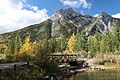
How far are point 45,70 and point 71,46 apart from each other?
323 ft

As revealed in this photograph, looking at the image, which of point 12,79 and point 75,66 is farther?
point 75,66

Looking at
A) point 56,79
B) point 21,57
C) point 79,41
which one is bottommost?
point 56,79

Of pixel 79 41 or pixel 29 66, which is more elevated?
pixel 79 41

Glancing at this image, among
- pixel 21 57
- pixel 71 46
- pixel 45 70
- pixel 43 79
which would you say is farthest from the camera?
pixel 71 46

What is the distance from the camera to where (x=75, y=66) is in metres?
90.3

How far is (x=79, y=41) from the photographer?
130125 mm

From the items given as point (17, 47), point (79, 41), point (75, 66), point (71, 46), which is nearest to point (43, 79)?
point (75, 66)

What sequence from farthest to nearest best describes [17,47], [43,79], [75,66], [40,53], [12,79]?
1. [17,47]
2. [75,66]
3. [40,53]
4. [43,79]
5. [12,79]

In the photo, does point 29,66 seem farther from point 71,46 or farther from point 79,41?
point 71,46

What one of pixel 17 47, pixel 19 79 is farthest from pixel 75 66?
pixel 19 79

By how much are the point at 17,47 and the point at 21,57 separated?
5650 cm

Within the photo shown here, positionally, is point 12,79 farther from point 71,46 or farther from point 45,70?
point 71,46

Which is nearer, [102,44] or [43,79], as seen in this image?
[43,79]

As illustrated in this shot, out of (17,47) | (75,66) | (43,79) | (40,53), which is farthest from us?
(17,47)
